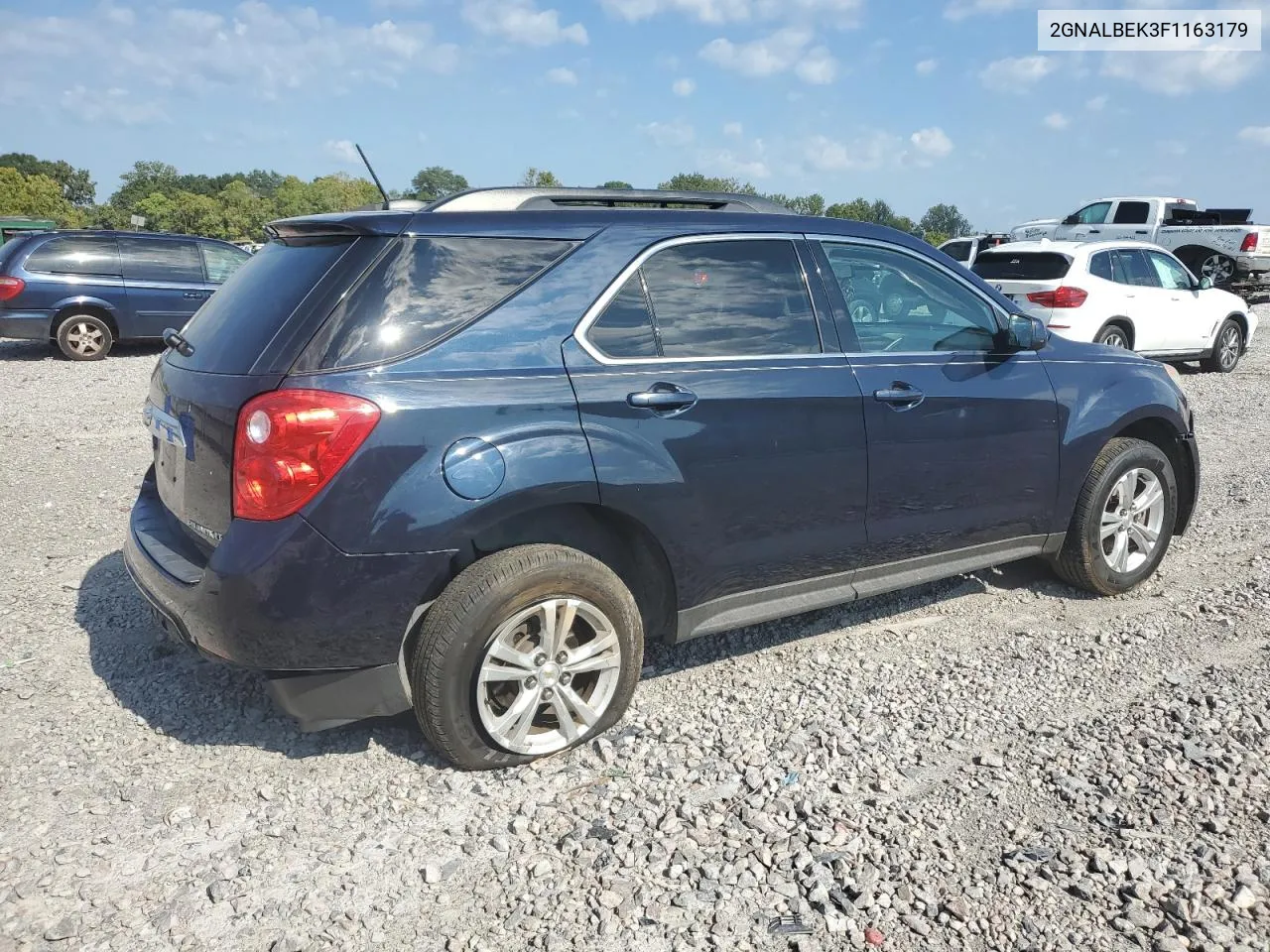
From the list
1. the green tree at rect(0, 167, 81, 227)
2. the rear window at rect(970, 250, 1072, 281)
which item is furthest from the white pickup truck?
the green tree at rect(0, 167, 81, 227)

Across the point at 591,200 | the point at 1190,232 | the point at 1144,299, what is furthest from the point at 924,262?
the point at 1190,232

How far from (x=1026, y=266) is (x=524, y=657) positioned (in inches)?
394

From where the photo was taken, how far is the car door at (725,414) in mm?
3225

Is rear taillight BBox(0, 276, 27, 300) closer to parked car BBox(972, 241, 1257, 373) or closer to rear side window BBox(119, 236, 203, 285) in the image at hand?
rear side window BBox(119, 236, 203, 285)

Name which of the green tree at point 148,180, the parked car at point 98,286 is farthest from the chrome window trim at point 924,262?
the green tree at point 148,180

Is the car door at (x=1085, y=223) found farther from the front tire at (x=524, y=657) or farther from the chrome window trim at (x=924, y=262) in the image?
the front tire at (x=524, y=657)

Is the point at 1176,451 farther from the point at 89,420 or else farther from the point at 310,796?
the point at 89,420

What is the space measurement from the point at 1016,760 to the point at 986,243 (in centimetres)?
1966

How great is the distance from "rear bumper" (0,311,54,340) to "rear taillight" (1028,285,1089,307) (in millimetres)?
12054

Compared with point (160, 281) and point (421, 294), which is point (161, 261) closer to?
point (160, 281)

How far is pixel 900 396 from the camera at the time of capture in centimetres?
383

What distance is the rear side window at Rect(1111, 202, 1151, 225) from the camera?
2161cm

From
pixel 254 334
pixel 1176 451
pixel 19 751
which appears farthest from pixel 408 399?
pixel 1176 451

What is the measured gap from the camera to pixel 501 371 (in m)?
3.04
